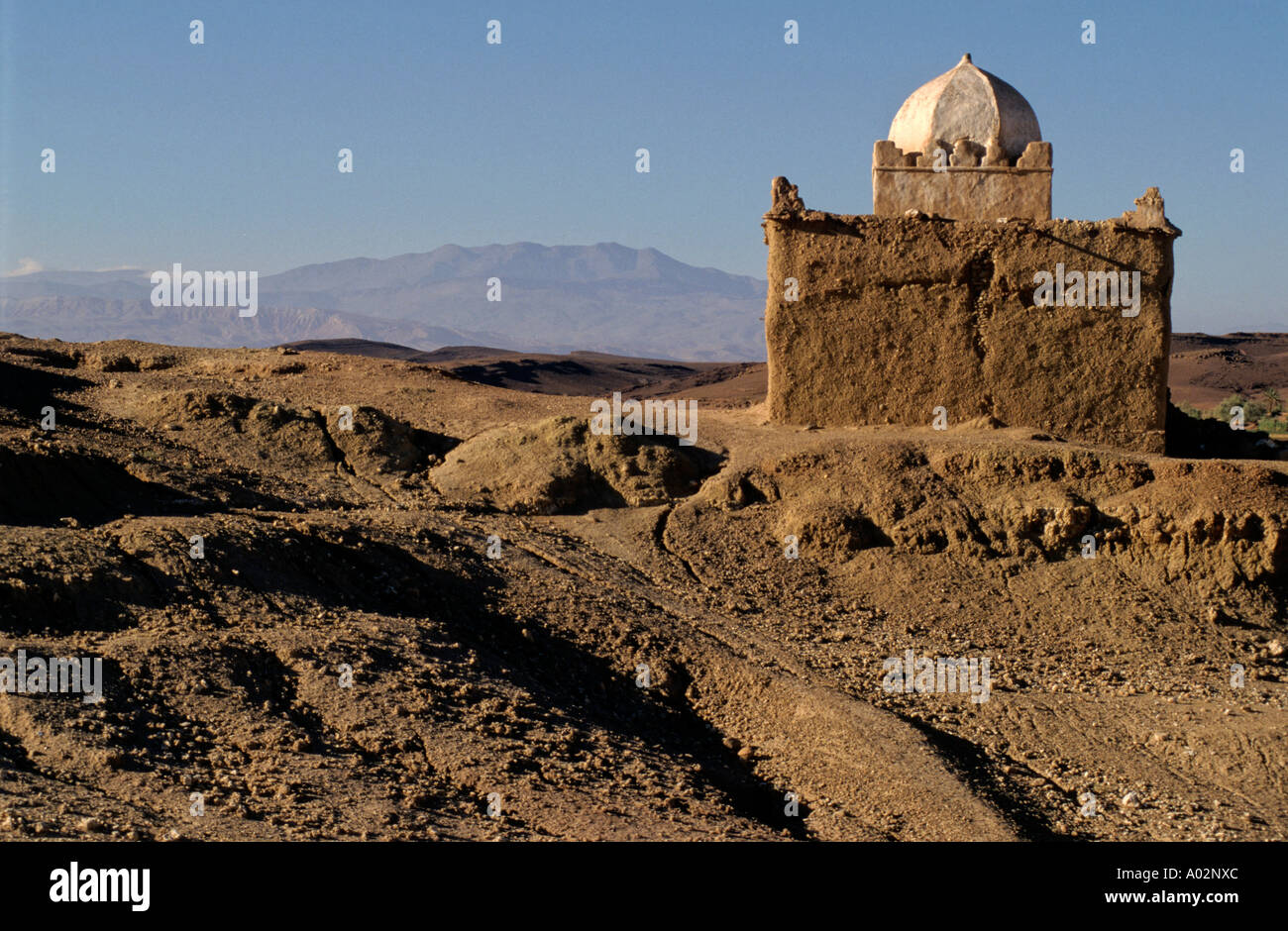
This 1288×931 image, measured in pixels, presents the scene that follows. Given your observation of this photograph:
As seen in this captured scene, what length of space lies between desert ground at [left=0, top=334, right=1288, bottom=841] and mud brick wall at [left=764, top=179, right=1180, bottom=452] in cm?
54

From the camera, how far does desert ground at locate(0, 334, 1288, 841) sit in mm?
7832

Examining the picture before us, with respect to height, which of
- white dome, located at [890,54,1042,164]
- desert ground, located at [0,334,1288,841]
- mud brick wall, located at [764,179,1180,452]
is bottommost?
desert ground, located at [0,334,1288,841]

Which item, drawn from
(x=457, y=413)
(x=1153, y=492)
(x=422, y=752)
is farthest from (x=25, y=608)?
(x=1153, y=492)

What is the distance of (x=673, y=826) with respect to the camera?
7746 millimetres

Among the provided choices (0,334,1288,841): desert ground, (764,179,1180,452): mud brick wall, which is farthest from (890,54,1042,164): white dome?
(0,334,1288,841): desert ground

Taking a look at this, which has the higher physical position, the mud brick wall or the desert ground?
the mud brick wall

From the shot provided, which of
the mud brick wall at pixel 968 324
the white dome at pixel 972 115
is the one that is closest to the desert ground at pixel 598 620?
the mud brick wall at pixel 968 324

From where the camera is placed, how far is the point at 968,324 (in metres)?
14.3

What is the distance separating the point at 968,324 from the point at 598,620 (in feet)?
18.5

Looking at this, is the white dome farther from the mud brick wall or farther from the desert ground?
the desert ground

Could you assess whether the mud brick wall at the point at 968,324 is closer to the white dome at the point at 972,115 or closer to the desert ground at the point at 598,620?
the desert ground at the point at 598,620

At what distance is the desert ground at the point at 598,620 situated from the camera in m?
7.83

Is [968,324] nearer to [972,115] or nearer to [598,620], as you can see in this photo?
[972,115]

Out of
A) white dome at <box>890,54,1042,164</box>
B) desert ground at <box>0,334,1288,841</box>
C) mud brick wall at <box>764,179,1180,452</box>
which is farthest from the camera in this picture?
white dome at <box>890,54,1042,164</box>
